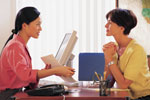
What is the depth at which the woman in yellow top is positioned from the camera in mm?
2195

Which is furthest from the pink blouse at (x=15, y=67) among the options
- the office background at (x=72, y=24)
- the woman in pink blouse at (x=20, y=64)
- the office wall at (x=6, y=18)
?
the office background at (x=72, y=24)

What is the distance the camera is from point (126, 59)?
2.28 metres

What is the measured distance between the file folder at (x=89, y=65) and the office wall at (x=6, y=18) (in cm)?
135

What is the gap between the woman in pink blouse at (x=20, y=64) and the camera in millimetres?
1985

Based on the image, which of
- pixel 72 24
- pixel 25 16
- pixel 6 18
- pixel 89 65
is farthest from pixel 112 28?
pixel 6 18

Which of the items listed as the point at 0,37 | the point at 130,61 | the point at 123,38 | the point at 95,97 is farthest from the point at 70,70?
the point at 0,37

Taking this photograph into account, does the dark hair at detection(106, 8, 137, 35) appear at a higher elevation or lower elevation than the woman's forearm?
higher

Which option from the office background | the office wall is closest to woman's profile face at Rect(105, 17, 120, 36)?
the office background

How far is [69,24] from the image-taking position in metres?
4.45

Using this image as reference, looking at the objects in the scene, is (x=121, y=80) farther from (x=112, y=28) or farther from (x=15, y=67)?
(x=15, y=67)

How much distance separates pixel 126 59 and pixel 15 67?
2.89ft

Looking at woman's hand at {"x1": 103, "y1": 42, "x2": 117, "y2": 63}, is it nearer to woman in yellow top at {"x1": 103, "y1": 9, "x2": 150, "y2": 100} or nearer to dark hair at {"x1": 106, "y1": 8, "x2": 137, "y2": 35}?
woman in yellow top at {"x1": 103, "y1": 9, "x2": 150, "y2": 100}

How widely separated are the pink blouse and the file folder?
53.4 inches

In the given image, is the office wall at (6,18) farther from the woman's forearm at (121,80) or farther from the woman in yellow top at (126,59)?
the woman's forearm at (121,80)
